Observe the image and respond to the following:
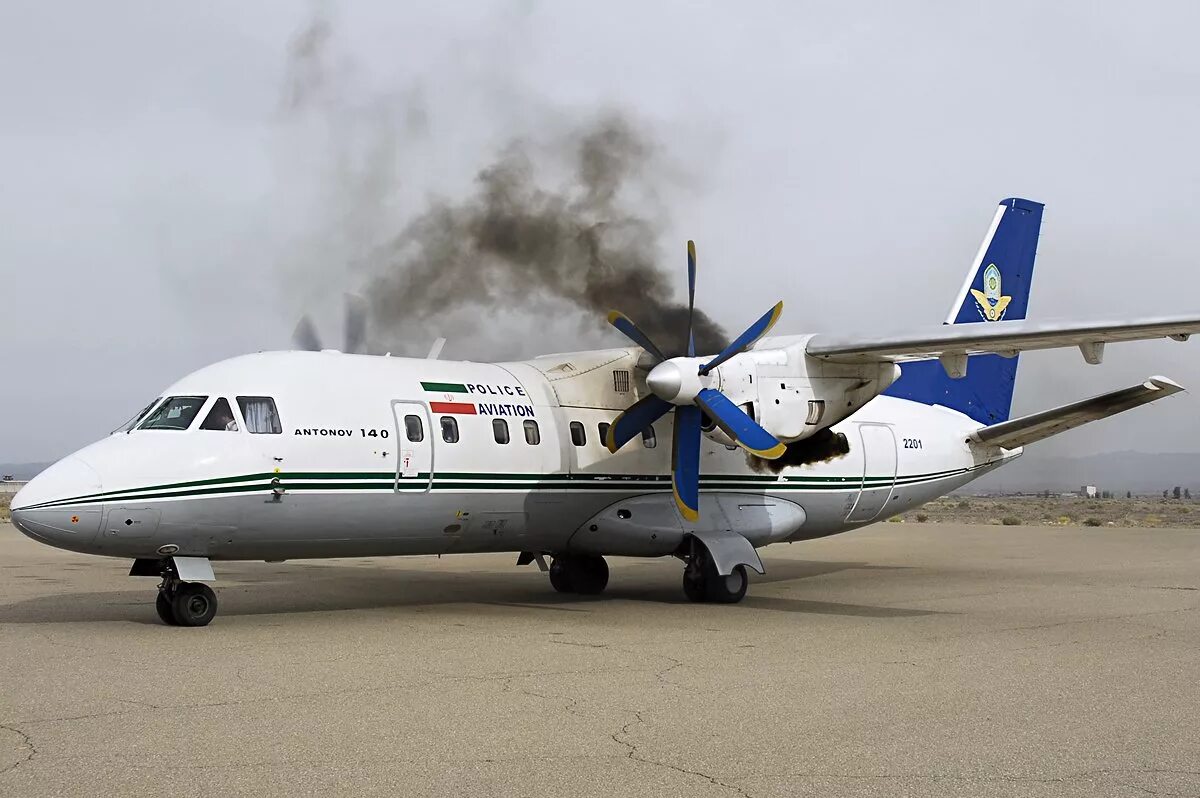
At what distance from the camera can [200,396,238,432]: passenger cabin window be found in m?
13.8

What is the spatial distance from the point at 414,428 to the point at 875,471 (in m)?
9.01

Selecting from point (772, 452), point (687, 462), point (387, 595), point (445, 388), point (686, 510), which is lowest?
point (387, 595)

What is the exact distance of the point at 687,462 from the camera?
1673 cm

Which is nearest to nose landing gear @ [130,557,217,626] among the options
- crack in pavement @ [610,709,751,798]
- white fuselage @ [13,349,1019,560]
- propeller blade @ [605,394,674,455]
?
white fuselage @ [13,349,1019,560]

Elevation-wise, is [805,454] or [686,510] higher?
[805,454]

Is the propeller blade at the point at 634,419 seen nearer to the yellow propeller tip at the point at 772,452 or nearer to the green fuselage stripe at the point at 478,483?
the green fuselage stripe at the point at 478,483

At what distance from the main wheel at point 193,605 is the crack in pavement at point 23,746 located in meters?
5.48

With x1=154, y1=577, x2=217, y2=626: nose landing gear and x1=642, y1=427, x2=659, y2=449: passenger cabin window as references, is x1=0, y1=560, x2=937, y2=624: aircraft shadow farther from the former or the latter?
x1=642, y1=427, x2=659, y2=449: passenger cabin window

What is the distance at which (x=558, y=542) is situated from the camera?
17250mm

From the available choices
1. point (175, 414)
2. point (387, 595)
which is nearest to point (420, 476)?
point (175, 414)

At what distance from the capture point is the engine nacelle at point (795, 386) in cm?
1680

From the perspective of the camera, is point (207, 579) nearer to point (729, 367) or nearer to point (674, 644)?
point (674, 644)

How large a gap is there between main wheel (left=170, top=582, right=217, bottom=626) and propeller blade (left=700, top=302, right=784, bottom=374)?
7.24 metres

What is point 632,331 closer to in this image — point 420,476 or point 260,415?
point 420,476
